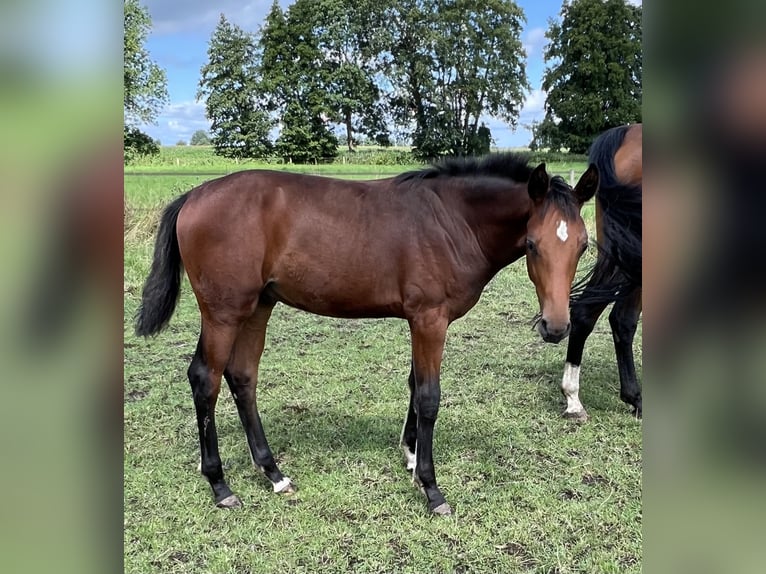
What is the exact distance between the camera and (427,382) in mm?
2734

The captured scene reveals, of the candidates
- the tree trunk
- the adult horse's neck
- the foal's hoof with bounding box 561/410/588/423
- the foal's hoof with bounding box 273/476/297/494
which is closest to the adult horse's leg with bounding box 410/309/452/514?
the adult horse's neck

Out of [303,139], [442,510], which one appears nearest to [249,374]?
[442,510]

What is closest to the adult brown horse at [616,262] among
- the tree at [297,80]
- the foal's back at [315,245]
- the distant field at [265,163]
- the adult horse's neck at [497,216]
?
the adult horse's neck at [497,216]

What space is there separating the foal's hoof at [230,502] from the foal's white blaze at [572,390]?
7.53 ft

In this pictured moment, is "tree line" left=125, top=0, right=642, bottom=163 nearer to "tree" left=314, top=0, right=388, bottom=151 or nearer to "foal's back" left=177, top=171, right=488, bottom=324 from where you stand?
"tree" left=314, top=0, right=388, bottom=151

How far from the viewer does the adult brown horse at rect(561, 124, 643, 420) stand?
10.6 ft

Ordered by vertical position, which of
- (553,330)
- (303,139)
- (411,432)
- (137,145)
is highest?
(303,139)

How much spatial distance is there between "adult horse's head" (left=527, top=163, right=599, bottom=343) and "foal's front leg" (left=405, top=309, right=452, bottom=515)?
0.58 meters

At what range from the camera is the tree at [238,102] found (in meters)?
5.72

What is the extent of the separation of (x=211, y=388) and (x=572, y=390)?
246cm

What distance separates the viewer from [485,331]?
5.60 metres

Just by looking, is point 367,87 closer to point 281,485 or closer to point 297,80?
point 297,80
